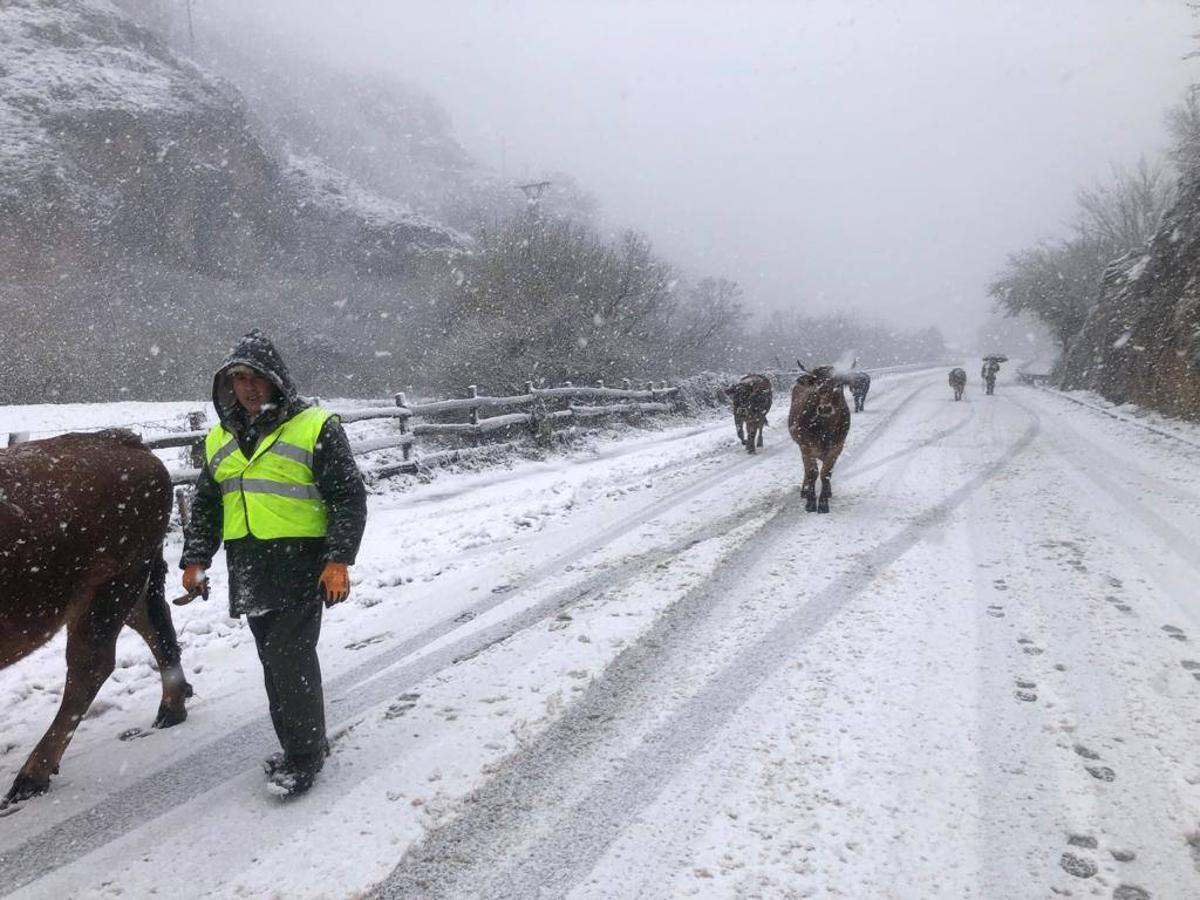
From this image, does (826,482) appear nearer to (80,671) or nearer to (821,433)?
(821,433)

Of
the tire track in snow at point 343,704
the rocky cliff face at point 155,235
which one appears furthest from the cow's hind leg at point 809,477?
the rocky cliff face at point 155,235

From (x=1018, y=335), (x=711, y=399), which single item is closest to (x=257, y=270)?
(x=711, y=399)

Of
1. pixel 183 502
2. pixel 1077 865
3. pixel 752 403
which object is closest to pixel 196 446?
pixel 183 502

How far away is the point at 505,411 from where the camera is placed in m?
15.0

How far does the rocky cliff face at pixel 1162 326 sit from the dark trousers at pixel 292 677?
16.7 m

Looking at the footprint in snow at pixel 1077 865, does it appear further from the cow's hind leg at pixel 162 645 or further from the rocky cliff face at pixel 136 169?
the rocky cliff face at pixel 136 169

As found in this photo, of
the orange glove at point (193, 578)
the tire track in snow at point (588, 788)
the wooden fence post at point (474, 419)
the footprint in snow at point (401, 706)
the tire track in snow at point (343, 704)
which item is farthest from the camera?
the wooden fence post at point (474, 419)

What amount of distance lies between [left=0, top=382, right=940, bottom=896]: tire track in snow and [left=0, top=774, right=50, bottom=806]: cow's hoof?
318 mm

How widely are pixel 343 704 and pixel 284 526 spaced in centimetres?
131

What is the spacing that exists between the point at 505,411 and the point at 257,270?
3368 cm

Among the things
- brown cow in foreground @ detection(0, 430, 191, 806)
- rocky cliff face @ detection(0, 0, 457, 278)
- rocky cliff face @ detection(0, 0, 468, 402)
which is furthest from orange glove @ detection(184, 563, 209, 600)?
rocky cliff face @ detection(0, 0, 457, 278)

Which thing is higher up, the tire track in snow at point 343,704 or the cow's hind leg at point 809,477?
the cow's hind leg at point 809,477

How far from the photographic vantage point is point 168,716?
3.50m

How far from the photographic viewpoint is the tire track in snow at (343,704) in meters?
2.57
